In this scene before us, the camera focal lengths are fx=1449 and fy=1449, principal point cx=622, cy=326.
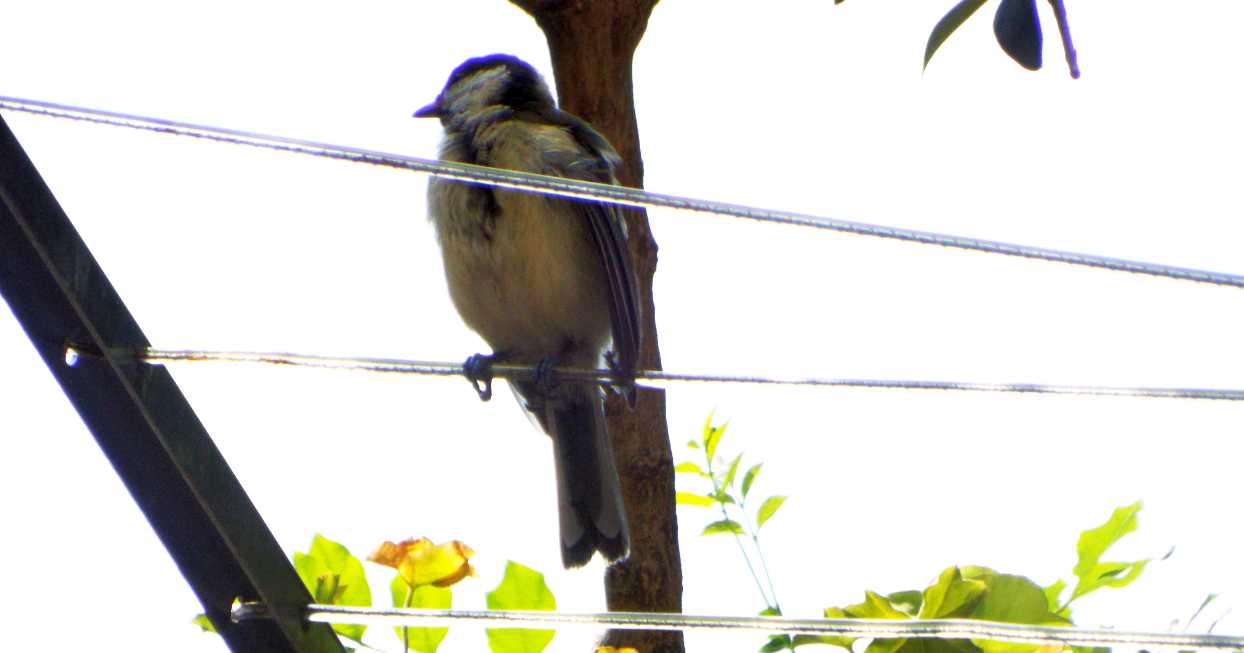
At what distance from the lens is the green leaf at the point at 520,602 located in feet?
9.52

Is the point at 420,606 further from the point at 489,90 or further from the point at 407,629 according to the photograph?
the point at 489,90

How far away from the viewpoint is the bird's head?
14.7 ft

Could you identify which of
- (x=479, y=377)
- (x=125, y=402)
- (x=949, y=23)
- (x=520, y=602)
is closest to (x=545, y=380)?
(x=479, y=377)

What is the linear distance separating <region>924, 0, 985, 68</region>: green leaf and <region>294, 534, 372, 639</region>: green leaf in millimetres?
→ 1530

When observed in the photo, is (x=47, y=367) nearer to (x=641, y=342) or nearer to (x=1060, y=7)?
(x=1060, y=7)

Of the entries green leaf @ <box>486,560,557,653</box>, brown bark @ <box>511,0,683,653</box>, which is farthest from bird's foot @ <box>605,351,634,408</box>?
green leaf @ <box>486,560,557,653</box>

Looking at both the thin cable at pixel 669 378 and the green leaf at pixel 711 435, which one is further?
the green leaf at pixel 711 435

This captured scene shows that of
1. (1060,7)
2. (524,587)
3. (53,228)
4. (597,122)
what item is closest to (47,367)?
(53,228)

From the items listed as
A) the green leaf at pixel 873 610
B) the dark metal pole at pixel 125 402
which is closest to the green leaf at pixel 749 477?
the green leaf at pixel 873 610

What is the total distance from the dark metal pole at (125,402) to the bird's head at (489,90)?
2.22 meters

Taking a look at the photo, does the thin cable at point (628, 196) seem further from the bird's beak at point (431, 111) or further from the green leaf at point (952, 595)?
the bird's beak at point (431, 111)

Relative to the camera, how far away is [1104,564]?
10.3 feet

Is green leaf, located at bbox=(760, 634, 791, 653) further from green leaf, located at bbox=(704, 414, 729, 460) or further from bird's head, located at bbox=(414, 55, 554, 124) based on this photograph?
bird's head, located at bbox=(414, 55, 554, 124)

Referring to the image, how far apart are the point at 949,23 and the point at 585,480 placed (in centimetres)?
236
